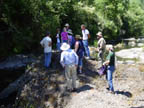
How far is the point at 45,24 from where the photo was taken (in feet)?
49.1

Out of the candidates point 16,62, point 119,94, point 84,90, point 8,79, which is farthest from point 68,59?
point 16,62

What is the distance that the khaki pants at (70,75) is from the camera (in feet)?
23.1

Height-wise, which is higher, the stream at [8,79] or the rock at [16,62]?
the rock at [16,62]

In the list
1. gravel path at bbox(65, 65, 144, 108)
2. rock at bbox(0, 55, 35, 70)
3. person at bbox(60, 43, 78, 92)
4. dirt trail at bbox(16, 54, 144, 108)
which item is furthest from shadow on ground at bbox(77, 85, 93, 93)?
rock at bbox(0, 55, 35, 70)

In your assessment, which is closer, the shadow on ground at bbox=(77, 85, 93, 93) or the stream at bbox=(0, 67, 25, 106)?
the shadow on ground at bbox=(77, 85, 93, 93)

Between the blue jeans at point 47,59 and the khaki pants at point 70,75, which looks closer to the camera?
the khaki pants at point 70,75

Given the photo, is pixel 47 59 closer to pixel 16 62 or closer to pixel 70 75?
pixel 70 75

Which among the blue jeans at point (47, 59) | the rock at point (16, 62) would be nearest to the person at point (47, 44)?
the blue jeans at point (47, 59)

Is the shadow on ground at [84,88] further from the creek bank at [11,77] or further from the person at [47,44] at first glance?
the creek bank at [11,77]

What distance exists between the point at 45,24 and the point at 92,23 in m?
10.9

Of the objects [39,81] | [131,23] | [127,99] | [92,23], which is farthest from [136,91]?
[131,23]

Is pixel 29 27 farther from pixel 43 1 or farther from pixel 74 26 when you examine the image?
pixel 74 26

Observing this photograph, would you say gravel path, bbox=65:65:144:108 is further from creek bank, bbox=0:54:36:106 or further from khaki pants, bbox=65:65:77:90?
creek bank, bbox=0:54:36:106

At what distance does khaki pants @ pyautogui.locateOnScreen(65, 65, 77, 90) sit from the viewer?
23.1ft
